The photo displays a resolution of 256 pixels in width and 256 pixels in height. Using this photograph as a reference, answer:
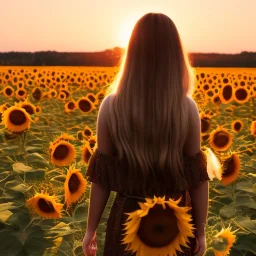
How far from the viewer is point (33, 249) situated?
155 inches

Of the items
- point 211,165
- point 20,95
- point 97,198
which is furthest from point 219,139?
point 20,95

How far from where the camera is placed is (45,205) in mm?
3963

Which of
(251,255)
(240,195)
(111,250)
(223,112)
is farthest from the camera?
(223,112)

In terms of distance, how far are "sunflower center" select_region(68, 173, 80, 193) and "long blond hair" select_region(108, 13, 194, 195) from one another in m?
1.58

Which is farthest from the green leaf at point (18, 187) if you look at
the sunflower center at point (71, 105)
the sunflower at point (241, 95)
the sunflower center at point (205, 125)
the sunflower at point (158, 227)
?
the sunflower at point (241, 95)

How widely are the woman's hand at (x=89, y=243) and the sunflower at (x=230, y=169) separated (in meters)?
2.27

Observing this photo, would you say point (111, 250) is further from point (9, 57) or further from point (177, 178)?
point (9, 57)

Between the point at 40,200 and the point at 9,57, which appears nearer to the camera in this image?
the point at 40,200

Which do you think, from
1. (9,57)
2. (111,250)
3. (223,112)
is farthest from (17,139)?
(9,57)

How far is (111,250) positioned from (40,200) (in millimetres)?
1432

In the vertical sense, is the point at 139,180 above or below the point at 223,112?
above

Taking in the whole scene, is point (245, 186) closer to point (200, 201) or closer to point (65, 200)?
point (65, 200)

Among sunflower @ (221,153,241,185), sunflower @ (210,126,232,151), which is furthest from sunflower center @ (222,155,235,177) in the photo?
sunflower @ (210,126,232,151)

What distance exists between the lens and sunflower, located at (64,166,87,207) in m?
3.91
